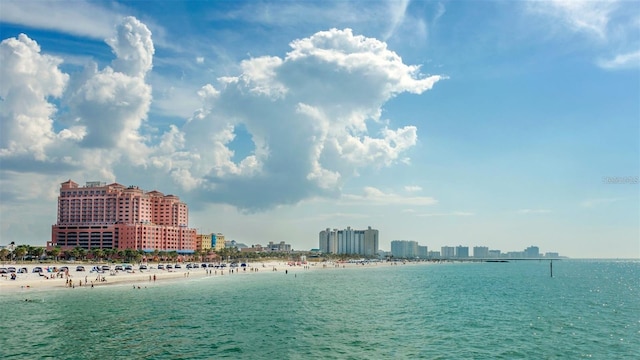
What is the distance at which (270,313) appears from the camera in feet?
220

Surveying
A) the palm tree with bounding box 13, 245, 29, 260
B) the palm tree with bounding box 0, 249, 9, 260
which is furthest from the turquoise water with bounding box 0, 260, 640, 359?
the palm tree with bounding box 0, 249, 9, 260

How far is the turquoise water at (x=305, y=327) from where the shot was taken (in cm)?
4378

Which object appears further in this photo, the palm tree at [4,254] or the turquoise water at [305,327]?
the palm tree at [4,254]

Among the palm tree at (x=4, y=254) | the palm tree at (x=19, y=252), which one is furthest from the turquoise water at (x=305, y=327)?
the palm tree at (x=4, y=254)

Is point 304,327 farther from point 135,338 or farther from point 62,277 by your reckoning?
point 62,277

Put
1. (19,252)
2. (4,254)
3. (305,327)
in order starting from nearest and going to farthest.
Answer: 1. (305,327)
2. (4,254)
3. (19,252)

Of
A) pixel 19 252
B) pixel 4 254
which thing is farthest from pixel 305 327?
pixel 4 254

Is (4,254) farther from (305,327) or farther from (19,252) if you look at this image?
(305,327)

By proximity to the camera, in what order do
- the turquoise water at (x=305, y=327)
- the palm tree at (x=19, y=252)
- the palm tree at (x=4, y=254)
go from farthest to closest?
the palm tree at (x=19, y=252) < the palm tree at (x=4, y=254) < the turquoise water at (x=305, y=327)

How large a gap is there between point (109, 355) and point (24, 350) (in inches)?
316

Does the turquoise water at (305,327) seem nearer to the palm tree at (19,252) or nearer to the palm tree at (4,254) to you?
the palm tree at (19,252)

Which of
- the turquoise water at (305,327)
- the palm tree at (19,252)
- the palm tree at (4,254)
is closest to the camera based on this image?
the turquoise water at (305,327)

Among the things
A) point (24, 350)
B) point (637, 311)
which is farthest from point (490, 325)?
point (24, 350)

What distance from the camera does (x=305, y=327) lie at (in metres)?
56.0
